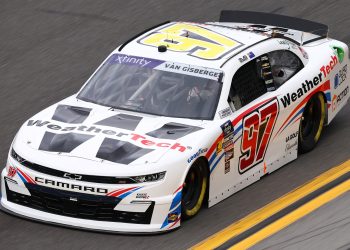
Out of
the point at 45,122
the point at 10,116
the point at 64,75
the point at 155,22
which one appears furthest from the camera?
the point at 155,22

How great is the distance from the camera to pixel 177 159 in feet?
35.3

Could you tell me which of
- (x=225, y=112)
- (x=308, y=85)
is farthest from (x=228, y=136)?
(x=308, y=85)

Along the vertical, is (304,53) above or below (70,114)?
below

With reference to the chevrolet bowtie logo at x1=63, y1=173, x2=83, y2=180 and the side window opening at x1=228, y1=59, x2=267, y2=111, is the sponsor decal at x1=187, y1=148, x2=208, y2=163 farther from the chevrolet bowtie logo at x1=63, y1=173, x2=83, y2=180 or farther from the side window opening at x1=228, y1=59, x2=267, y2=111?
the chevrolet bowtie logo at x1=63, y1=173, x2=83, y2=180

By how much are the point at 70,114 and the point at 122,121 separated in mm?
572

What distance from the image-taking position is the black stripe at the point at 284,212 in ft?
34.3

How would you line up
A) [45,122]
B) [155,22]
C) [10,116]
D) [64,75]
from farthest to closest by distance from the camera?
[155,22]
[64,75]
[10,116]
[45,122]

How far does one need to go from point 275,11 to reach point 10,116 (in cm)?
511

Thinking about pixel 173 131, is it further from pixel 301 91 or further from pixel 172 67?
pixel 301 91

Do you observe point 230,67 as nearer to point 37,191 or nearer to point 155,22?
point 37,191

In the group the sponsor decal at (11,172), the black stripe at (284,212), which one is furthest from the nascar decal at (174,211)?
the sponsor decal at (11,172)

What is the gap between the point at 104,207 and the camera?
419 inches

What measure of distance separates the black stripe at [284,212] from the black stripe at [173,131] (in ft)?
3.68

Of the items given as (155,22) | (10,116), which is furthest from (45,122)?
(155,22)
